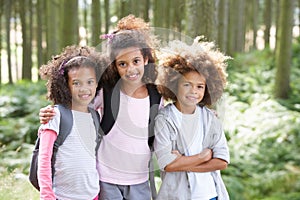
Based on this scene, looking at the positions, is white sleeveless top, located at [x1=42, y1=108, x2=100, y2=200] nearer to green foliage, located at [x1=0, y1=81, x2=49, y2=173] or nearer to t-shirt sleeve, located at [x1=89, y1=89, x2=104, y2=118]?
t-shirt sleeve, located at [x1=89, y1=89, x2=104, y2=118]

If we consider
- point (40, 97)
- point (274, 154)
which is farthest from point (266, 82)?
point (40, 97)

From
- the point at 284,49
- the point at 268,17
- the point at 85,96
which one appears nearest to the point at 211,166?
the point at 85,96

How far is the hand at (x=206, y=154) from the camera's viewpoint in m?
3.49

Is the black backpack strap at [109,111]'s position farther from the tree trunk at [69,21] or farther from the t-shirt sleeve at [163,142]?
the tree trunk at [69,21]

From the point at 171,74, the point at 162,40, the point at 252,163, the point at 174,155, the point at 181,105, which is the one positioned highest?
the point at 162,40

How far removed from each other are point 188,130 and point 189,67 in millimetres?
460

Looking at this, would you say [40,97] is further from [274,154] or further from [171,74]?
[171,74]

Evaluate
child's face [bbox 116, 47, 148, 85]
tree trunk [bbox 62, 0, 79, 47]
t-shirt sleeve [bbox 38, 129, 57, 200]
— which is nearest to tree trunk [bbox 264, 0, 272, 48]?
tree trunk [bbox 62, 0, 79, 47]

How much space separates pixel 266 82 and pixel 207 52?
1014 cm

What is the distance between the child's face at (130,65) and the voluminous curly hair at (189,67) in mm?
209

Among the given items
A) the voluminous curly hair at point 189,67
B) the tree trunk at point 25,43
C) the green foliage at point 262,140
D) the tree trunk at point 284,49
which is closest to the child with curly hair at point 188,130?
the voluminous curly hair at point 189,67

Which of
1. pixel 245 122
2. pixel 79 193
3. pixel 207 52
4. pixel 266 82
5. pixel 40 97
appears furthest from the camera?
pixel 266 82

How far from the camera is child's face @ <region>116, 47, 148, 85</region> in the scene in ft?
11.3

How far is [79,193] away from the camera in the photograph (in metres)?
3.34
